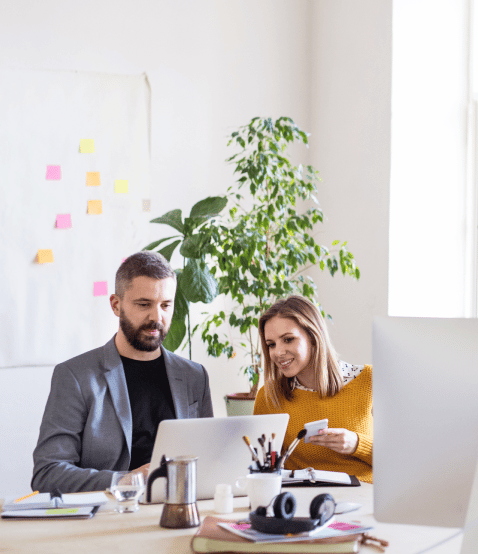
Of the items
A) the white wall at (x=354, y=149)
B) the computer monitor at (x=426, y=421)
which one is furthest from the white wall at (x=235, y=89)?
the computer monitor at (x=426, y=421)

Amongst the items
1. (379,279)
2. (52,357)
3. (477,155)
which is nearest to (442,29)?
(477,155)

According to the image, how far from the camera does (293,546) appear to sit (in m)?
1.24

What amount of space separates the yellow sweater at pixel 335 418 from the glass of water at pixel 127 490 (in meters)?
0.68

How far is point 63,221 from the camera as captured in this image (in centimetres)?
323

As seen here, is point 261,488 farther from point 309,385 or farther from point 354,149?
point 354,149

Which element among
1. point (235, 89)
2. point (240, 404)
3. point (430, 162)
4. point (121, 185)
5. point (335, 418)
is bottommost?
point (240, 404)

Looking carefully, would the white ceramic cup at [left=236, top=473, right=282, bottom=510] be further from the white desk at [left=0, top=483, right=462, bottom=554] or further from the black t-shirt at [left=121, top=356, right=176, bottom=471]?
the black t-shirt at [left=121, top=356, right=176, bottom=471]

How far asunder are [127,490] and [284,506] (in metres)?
0.44

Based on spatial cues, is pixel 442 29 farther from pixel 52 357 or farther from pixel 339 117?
pixel 52 357

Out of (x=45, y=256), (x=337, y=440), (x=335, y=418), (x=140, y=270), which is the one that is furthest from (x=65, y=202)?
(x=337, y=440)

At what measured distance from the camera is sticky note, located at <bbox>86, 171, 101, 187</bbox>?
Answer: 3.28 metres

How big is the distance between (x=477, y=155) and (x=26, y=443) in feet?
8.03

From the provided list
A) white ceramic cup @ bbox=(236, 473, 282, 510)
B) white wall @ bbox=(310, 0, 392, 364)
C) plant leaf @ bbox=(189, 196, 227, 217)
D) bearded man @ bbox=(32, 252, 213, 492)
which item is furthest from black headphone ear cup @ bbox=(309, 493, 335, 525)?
white wall @ bbox=(310, 0, 392, 364)

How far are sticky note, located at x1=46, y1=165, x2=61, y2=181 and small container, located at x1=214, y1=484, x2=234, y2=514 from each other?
6.74ft
